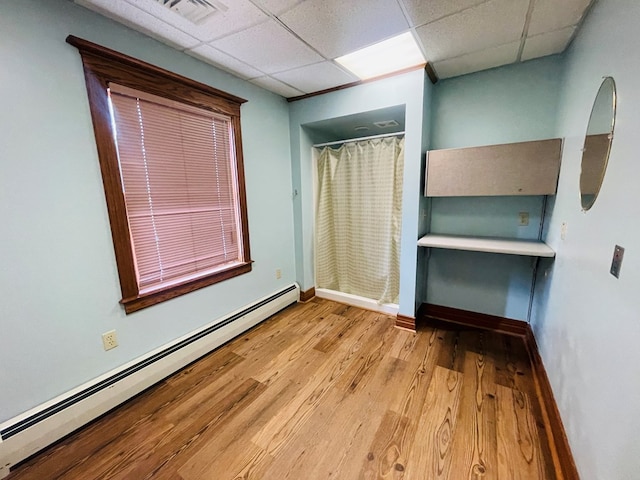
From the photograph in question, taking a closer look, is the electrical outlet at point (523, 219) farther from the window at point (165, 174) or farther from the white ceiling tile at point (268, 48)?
the window at point (165, 174)

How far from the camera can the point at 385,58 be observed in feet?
6.47

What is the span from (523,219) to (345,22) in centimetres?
206

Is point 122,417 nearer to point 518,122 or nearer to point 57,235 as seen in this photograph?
point 57,235

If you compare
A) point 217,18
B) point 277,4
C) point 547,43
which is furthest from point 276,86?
point 547,43

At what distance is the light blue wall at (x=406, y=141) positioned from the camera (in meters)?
2.14

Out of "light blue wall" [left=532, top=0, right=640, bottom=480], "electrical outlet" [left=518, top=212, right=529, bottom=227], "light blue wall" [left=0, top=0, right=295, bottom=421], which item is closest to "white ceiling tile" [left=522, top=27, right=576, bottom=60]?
"light blue wall" [left=532, top=0, right=640, bottom=480]

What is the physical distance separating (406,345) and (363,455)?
105 cm

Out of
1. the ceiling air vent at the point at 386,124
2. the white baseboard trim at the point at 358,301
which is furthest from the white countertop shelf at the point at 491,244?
the ceiling air vent at the point at 386,124

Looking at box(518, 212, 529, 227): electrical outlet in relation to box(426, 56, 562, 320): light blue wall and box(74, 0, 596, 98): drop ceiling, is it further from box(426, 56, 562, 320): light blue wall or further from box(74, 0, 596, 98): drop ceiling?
box(74, 0, 596, 98): drop ceiling

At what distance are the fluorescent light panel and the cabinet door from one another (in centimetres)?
75

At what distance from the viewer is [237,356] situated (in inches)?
81.4

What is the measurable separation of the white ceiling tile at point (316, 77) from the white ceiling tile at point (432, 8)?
2.36 ft

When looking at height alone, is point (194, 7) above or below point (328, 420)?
above

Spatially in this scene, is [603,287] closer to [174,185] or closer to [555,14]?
[555,14]
